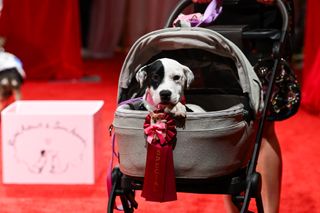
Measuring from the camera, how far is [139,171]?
1.81m

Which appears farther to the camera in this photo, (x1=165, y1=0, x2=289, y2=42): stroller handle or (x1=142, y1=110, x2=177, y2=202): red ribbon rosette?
(x1=165, y1=0, x2=289, y2=42): stroller handle

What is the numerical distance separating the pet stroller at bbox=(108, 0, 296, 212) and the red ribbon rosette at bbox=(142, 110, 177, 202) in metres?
0.02

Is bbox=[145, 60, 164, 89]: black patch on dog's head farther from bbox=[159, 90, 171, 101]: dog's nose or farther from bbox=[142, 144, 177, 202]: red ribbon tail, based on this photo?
bbox=[142, 144, 177, 202]: red ribbon tail

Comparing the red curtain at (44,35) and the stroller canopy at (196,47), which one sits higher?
the stroller canopy at (196,47)

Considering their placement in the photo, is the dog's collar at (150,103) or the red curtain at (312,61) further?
the red curtain at (312,61)

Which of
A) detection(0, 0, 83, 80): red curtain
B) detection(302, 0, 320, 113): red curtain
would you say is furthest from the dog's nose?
detection(0, 0, 83, 80): red curtain

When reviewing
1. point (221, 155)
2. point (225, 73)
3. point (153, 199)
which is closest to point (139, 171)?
point (153, 199)

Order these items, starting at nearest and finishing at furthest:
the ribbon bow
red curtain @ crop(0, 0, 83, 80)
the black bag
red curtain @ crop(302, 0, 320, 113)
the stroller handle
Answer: the ribbon bow
the stroller handle
the black bag
red curtain @ crop(302, 0, 320, 113)
red curtain @ crop(0, 0, 83, 80)

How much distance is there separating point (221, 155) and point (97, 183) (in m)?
1.43

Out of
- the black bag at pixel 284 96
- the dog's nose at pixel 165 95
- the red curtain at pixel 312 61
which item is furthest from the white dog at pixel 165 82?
the red curtain at pixel 312 61

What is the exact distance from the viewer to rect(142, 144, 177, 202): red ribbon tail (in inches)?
68.9

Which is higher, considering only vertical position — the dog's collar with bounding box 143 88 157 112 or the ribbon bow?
the dog's collar with bounding box 143 88 157 112

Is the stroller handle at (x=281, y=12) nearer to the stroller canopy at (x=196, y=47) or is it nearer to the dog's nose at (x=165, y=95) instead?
the stroller canopy at (x=196, y=47)

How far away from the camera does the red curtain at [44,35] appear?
6.03 m
